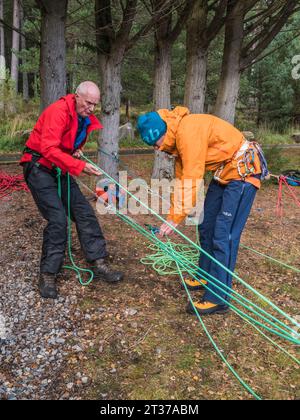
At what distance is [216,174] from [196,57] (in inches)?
172

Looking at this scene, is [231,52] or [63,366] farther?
[231,52]

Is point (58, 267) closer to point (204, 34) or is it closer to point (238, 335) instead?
point (238, 335)

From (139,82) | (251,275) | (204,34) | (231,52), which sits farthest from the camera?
(139,82)

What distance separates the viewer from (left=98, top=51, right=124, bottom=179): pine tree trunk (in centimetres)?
543

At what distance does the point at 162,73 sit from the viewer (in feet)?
22.3

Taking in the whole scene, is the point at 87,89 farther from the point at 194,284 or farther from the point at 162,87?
the point at 162,87

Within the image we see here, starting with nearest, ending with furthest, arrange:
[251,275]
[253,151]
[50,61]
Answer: [253,151] → [251,275] → [50,61]

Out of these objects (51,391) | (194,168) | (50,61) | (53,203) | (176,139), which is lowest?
(51,391)

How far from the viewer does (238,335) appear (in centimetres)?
310

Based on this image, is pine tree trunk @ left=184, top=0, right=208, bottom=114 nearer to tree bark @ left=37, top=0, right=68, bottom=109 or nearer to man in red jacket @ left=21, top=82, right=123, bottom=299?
tree bark @ left=37, top=0, right=68, bottom=109

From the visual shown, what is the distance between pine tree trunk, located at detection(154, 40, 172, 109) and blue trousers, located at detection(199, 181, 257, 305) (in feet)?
13.5

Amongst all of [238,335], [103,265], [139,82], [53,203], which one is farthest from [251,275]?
Result: [139,82]

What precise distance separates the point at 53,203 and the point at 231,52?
17.5 ft

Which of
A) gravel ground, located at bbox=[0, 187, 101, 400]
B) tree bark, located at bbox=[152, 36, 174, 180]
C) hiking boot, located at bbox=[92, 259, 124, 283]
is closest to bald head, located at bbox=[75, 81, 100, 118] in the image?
hiking boot, located at bbox=[92, 259, 124, 283]
